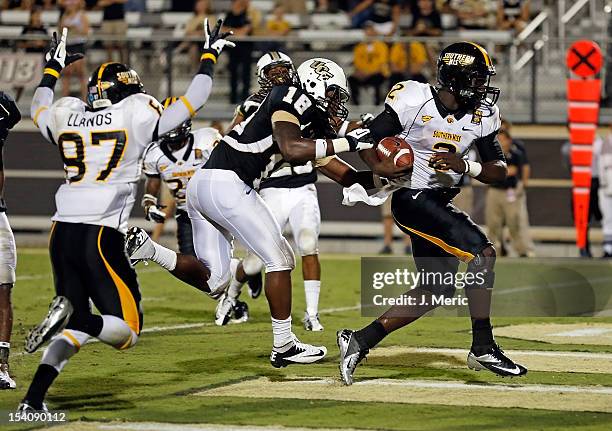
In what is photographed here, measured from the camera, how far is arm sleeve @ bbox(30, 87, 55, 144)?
22.3 ft

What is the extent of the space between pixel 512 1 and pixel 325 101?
10.9 m

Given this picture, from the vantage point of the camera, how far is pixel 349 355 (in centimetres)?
730

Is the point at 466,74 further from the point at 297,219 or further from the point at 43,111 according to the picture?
the point at 297,219

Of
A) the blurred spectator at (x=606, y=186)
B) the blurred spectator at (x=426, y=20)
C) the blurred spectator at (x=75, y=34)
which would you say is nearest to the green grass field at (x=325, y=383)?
the blurred spectator at (x=606, y=186)

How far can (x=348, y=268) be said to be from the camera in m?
14.9

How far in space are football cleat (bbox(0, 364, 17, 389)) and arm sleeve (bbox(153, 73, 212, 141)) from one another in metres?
1.63

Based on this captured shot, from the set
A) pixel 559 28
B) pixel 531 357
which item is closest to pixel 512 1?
pixel 559 28

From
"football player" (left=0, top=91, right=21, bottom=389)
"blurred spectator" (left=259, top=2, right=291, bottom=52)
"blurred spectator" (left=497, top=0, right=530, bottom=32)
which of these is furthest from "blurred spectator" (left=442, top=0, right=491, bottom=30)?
"football player" (left=0, top=91, right=21, bottom=389)

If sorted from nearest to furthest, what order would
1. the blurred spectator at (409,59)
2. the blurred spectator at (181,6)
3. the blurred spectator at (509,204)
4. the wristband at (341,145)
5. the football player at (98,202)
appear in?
the football player at (98,202) < the wristband at (341,145) < the blurred spectator at (509,204) < the blurred spectator at (409,59) < the blurred spectator at (181,6)

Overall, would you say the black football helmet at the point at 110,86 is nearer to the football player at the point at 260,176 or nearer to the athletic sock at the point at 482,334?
the football player at the point at 260,176

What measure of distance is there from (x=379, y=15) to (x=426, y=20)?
3.74ft

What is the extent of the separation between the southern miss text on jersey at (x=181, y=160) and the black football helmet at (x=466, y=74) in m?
2.95

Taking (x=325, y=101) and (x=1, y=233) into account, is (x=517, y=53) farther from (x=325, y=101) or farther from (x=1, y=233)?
(x=1, y=233)

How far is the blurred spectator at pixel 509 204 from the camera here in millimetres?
16016
